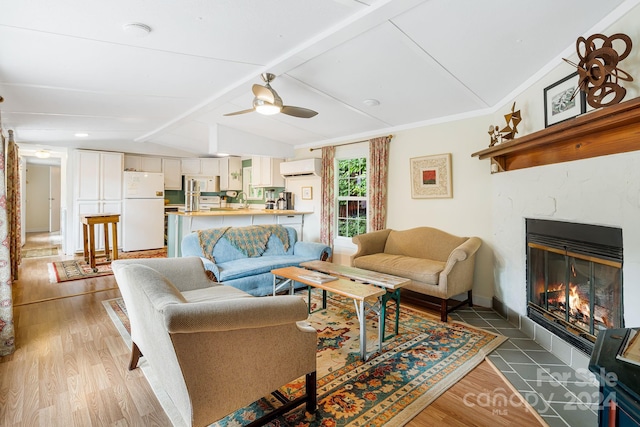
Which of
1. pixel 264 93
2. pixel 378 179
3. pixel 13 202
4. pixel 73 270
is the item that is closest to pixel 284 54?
pixel 264 93

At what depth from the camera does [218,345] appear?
1399 millimetres

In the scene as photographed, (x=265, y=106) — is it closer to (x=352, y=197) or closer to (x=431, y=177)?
(x=431, y=177)

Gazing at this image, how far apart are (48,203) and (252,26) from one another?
36.6ft

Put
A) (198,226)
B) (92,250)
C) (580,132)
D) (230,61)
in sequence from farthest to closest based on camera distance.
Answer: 1. (92,250)
2. (198,226)
3. (230,61)
4. (580,132)

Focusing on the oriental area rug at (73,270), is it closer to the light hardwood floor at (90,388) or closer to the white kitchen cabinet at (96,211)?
the white kitchen cabinet at (96,211)

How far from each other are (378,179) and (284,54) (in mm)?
2529

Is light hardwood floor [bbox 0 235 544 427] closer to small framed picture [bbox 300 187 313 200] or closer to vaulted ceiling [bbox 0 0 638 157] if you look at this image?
vaulted ceiling [bbox 0 0 638 157]

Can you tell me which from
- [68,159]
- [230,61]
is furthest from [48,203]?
[230,61]

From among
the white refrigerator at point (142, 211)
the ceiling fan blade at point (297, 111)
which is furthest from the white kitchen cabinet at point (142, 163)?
the ceiling fan blade at point (297, 111)

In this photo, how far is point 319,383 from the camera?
2082 millimetres

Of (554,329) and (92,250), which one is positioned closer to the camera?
(554,329)

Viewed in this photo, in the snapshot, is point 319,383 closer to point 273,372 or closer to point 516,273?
point 273,372

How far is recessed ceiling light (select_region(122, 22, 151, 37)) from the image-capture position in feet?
6.66

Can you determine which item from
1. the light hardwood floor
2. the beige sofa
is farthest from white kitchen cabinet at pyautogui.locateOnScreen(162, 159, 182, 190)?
the beige sofa
